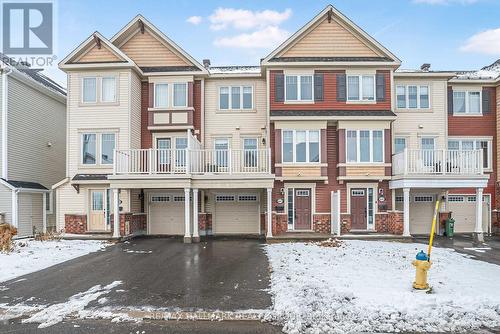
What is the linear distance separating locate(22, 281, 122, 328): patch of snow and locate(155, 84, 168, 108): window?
11427 mm

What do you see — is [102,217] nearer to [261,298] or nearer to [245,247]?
[245,247]

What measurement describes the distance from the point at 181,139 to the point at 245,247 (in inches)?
271

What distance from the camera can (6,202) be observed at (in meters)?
16.9

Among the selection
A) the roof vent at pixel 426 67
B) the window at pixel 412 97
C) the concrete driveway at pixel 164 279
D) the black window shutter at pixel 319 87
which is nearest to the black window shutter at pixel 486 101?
the roof vent at pixel 426 67

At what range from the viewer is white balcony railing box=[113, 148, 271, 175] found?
1559 centimetres

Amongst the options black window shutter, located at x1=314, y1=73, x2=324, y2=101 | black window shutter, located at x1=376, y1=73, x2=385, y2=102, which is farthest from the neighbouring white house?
black window shutter, located at x1=376, y1=73, x2=385, y2=102

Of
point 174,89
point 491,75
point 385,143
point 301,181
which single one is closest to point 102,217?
point 174,89

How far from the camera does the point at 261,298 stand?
291 inches

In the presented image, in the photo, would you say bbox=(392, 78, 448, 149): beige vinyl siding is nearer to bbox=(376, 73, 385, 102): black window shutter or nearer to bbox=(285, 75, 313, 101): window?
bbox=(376, 73, 385, 102): black window shutter

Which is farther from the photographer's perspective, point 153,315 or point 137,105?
point 137,105

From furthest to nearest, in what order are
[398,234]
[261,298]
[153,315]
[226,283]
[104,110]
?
1. [104,110]
2. [398,234]
3. [226,283]
4. [261,298]
5. [153,315]

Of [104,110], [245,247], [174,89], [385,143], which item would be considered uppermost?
[174,89]

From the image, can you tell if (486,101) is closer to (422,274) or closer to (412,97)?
(412,97)

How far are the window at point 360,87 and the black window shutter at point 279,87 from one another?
10.0ft
